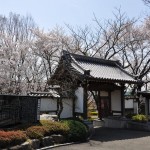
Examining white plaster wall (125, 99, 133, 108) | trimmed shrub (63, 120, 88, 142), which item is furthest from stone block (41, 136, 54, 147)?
white plaster wall (125, 99, 133, 108)

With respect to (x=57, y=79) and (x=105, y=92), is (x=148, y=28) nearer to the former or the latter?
(x=105, y=92)

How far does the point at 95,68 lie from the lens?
21.3m

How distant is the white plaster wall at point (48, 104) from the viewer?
62.1 feet

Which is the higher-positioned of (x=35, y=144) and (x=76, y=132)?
(x=76, y=132)

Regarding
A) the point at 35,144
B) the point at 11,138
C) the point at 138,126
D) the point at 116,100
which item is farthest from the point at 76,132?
the point at 116,100

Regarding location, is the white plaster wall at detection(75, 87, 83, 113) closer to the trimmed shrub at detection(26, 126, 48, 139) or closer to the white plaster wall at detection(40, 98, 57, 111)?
the white plaster wall at detection(40, 98, 57, 111)

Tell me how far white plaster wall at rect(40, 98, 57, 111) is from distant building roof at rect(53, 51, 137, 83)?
Result: 8.20 feet

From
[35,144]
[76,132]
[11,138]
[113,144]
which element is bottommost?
[113,144]

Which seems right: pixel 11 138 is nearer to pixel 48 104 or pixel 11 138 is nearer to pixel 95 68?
pixel 48 104

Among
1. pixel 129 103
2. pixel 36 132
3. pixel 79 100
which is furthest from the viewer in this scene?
pixel 129 103

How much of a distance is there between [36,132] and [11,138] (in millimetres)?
1751

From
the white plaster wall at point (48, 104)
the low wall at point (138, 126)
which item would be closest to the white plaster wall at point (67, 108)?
the white plaster wall at point (48, 104)

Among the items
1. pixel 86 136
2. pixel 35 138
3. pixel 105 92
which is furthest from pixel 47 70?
pixel 35 138

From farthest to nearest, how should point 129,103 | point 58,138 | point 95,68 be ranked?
point 129,103 < point 95,68 < point 58,138
